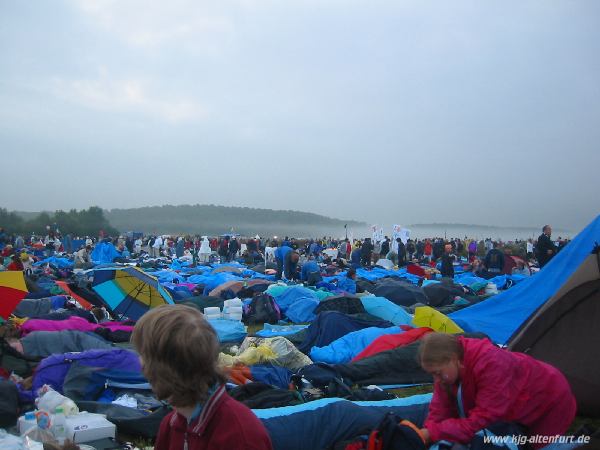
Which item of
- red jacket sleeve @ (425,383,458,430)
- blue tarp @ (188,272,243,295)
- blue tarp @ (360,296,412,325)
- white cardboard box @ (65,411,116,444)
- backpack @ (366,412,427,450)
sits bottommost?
white cardboard box @ (65,411,116,444)

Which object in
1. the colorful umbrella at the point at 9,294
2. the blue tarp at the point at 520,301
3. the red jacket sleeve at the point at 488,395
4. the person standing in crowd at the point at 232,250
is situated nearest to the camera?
the red jacket sleeve at the point at 488,395

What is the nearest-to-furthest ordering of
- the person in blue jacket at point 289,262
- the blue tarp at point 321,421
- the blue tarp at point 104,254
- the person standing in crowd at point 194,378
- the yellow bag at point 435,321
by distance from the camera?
1. the person standing in crowd at point 194,378
2. the blue tarp at point 321,421
3. the yellow bag at point 435,321
4. the person in blue jacket at point 289,262
5. the blue tarp at point 104,254

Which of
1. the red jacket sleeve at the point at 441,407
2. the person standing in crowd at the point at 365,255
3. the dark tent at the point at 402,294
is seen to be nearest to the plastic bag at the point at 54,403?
the red jacket sleeve at the point at 441,407

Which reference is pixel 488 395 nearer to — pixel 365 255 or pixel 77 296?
pixel 77 296

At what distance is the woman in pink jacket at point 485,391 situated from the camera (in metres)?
2.58

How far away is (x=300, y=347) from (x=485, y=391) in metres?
4.54

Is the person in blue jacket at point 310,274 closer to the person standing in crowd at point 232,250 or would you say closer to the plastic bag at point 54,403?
the plastic bag at point 54,403

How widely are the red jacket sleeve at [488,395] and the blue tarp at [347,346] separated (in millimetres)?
3596

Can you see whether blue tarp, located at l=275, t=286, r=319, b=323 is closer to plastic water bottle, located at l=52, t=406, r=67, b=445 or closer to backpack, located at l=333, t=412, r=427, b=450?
plastic water bottle, located at l=52, t=406, r=67, b=445

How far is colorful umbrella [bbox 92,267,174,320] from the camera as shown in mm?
7836

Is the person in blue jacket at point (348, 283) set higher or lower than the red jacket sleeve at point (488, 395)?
lower

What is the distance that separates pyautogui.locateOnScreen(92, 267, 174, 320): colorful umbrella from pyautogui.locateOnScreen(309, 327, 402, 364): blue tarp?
2779 millimetres

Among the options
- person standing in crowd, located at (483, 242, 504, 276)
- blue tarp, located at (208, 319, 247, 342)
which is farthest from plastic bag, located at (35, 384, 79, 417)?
person standing in crowd, located at (483, 242, 504, 276)

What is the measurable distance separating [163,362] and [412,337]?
489 cm
